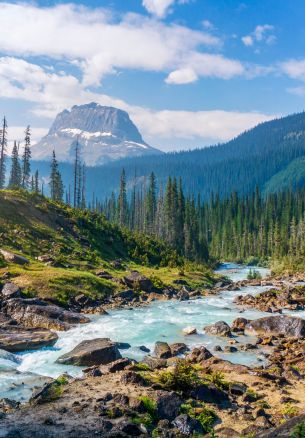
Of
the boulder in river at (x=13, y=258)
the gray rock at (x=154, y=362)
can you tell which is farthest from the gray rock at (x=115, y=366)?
the boulder in river at (x=13, y=258)

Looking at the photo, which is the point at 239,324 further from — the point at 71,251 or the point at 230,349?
the point at 71,251

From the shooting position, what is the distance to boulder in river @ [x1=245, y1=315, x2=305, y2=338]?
3362cm

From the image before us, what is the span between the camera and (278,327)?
34.8 meters

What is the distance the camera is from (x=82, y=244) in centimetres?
6662

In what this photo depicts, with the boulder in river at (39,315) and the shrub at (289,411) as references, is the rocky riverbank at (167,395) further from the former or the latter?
the boulder in river at (39,315)

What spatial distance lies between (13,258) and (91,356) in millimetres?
26215

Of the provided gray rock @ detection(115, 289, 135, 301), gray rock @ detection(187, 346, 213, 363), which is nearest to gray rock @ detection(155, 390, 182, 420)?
gray rock @ detection(187, 346, 213, 363)

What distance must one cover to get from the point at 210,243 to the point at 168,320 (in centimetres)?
12957

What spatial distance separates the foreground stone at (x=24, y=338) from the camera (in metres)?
27.8

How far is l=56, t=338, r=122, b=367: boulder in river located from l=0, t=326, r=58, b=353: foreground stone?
339 cm

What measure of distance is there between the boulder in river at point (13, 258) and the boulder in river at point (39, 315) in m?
12.5

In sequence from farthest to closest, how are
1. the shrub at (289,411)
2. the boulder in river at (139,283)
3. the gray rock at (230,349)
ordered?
the boulder in river at (139,283)
the gray rock at (230,349)
the shrub at (289,411)

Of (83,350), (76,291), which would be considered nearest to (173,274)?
(76,291)

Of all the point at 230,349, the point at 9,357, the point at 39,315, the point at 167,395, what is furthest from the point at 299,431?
the point at 39,315
